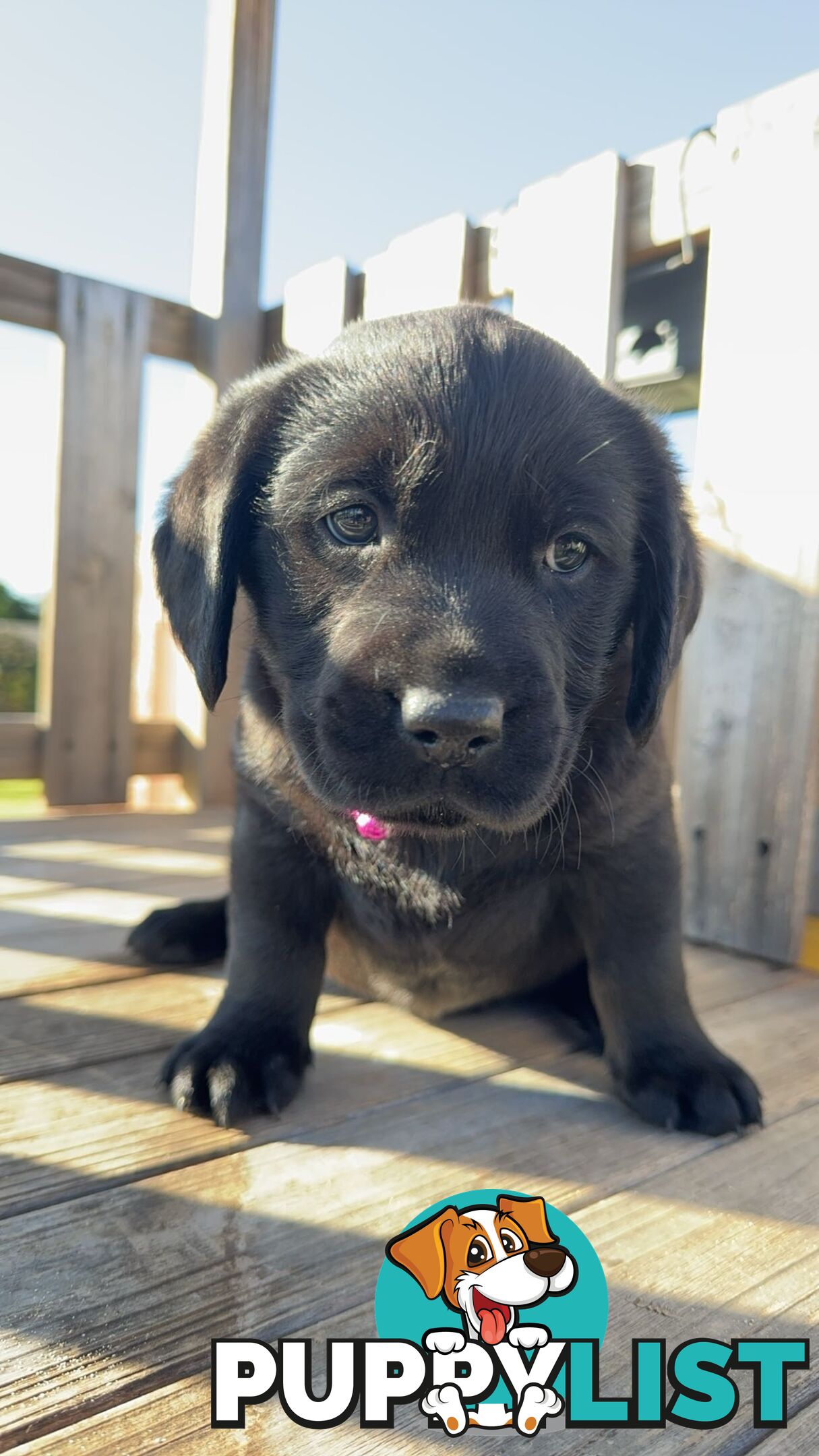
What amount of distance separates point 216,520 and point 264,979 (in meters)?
0.64

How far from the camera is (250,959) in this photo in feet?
4.73

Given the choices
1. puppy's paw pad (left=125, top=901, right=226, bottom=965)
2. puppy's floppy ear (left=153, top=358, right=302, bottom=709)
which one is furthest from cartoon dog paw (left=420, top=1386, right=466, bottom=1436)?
puppy's paw pad (left=125, top=901, right=226, bottom=965)

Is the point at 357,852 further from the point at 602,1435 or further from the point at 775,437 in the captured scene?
the point at 775,437

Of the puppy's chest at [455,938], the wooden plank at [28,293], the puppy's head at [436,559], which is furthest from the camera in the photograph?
the wooden plank at [28,293]

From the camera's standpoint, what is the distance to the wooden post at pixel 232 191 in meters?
3.43

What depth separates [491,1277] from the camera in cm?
89

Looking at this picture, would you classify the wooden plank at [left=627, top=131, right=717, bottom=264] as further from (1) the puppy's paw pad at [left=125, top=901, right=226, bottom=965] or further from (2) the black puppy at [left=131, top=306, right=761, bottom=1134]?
(1) the puppy's paw pad at [left=125, top=901, right=226, bottom=965]

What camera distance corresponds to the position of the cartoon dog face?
0.87 m

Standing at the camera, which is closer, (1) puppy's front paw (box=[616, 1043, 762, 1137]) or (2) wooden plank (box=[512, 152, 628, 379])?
(1) puppy's front paw (box=[616, 1043, 762, 1137])

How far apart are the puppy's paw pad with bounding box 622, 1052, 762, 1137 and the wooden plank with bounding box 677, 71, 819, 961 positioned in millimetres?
845

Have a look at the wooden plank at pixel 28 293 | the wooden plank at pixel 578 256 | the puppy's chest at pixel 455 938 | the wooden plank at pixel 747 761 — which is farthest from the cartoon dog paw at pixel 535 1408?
the wooden plank at pixel 28 293

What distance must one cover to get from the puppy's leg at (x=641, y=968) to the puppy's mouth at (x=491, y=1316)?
1.80 feet

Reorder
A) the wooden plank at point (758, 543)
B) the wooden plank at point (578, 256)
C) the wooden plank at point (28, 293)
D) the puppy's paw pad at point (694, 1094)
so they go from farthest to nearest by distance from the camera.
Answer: the wooden plank at point (28, 293) < the wooden plank at point (578, 256) < the wooden plank at point (758, 543) < the puppy's paw pad at point (694, 1094)

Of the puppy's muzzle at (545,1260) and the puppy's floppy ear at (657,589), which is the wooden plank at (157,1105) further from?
the puppy's floppy ear at (657,589)
